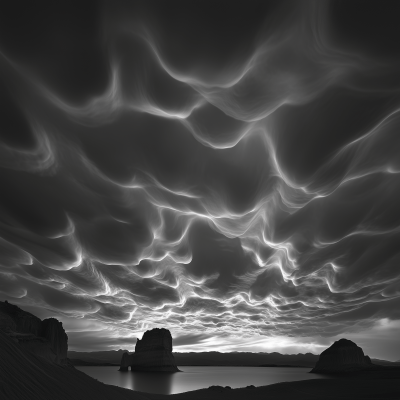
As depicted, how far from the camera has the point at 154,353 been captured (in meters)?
117

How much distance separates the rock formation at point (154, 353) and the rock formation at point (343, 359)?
2553 inches

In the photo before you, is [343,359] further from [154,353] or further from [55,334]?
[55,334]

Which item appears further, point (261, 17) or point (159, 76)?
point (159, 76)

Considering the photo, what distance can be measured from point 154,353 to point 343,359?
7811 centimetres

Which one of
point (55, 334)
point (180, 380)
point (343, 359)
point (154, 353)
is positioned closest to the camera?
point (55, 334)

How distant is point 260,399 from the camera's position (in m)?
23.8

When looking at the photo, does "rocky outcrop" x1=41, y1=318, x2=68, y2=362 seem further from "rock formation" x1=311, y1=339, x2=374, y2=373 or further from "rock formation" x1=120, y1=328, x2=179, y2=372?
"rock formation" x1=311, y1=339, x2=374, y2=373

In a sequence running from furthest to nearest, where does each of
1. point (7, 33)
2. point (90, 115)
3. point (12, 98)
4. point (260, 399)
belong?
point (260, 399), point (90, 115), point (12, 98), point (7, 33)

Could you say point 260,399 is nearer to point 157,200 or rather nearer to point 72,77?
point 157,200

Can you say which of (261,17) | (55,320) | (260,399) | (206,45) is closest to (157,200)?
(206,45)

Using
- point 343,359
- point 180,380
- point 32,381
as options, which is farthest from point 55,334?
point 343,359

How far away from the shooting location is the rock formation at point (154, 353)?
11581 cm

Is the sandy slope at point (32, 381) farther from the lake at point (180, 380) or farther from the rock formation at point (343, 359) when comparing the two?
the rock formation at point (343, 359)

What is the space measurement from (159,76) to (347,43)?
7026 millimetres
